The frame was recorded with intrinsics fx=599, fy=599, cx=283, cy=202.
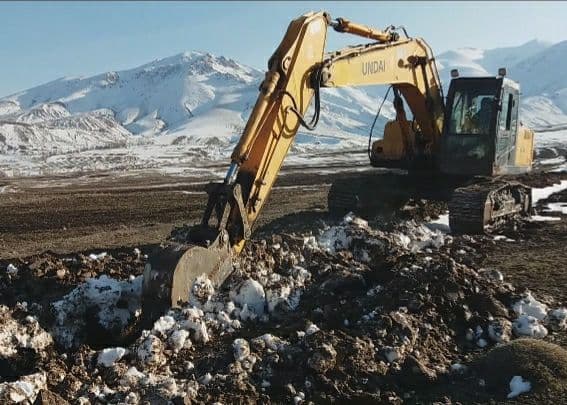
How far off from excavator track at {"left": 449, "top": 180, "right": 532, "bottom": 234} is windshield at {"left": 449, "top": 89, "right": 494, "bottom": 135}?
105 cm

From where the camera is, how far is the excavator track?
33.4ft

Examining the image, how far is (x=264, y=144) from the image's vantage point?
7148mm

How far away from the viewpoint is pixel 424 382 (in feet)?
15.8

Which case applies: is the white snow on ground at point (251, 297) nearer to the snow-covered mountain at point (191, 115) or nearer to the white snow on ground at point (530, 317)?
the white snow on ground at point (530, 317)

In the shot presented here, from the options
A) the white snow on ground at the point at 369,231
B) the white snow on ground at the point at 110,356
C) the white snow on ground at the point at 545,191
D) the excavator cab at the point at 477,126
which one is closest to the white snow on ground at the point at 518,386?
the white snow on ground at the point at 110,356

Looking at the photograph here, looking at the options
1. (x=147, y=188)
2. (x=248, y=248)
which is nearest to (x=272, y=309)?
(x=248, y=248)

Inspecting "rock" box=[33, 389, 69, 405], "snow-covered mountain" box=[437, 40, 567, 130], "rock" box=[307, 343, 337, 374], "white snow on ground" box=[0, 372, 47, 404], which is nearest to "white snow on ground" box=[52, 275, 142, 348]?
"white snow on ground" box=[0, 372, 47, 404]

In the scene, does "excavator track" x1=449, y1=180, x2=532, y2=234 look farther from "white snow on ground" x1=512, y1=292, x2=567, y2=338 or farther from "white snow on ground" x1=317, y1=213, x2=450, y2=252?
"white snow on ground" x1=512, y1=292, x2=567, y2=338

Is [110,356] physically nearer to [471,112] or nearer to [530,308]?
[530,308]

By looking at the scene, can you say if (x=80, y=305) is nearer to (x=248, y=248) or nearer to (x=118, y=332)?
(x=118, y=332)

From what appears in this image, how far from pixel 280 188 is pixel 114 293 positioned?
48.9 feet

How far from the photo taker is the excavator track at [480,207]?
10188 millimetres

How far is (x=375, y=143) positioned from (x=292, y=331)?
7657 mm

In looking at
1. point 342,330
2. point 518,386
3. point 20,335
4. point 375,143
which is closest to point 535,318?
point 518,386
